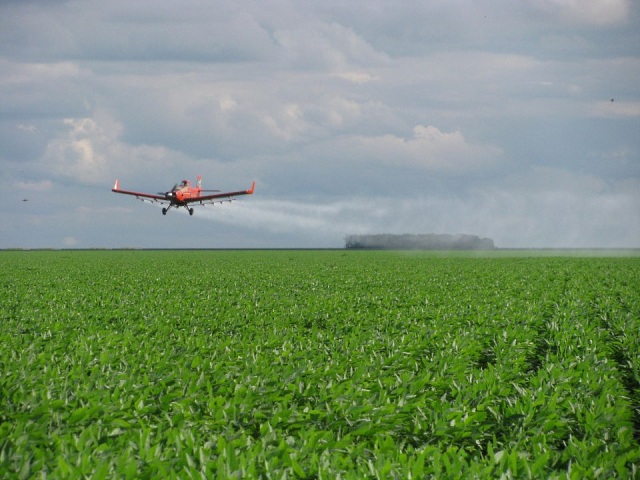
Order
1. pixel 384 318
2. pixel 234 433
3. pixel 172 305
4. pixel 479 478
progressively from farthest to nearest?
1. pixel 172 305
2. pixel 384 318
3. pixel 234 433
4. pixel 479 478

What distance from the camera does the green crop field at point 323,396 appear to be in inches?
258

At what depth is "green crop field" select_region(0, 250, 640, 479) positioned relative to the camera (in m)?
6.55

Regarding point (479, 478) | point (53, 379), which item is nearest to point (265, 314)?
point (53, 379)

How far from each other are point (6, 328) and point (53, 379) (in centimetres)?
825

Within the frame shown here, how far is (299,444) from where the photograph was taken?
718cm

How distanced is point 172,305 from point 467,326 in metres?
10.4

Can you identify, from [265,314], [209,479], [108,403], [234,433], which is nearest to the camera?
[209,479]

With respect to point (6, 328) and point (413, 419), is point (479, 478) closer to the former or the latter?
point (413, 419)

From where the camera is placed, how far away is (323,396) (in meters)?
8.95

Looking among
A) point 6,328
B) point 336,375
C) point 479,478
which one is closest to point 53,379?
point 336,375

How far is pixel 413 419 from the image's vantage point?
847cm

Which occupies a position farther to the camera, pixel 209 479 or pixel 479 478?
pixel 479 478

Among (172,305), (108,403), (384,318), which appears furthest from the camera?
(172,305)

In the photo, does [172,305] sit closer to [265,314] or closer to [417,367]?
[265,314]
